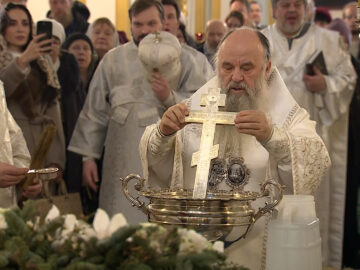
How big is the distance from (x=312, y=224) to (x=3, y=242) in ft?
3.96

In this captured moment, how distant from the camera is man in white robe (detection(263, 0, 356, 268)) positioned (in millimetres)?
6602

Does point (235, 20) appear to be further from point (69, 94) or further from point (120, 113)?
point (120, 113)

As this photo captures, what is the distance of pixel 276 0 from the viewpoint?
6648 millimetres

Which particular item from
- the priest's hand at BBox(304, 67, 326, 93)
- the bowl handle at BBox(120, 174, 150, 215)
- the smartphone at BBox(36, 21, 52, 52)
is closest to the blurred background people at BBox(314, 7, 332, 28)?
→ the priest's hand at BBox(304, 67, 326, 93)

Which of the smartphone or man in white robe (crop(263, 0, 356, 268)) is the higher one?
the smartphone

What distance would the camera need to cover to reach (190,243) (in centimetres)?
203

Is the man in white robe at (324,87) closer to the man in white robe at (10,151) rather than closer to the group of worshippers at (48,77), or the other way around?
the group of worshippers at (48,77)

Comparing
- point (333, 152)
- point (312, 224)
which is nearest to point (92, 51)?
point (333, 152)

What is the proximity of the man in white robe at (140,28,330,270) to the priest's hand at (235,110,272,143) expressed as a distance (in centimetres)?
15

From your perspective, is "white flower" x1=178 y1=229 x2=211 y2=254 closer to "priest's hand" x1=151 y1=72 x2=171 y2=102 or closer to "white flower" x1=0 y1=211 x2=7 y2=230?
"white flower" x1=0 y1=211 x2=7 y2=230

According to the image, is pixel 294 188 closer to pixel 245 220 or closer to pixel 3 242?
pixel 245 220


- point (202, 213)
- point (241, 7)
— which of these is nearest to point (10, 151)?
point (202, 213)

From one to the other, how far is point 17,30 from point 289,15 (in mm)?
1916

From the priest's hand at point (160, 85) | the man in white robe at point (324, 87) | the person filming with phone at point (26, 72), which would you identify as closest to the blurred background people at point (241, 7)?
the man in white robe at point (324, 87)
